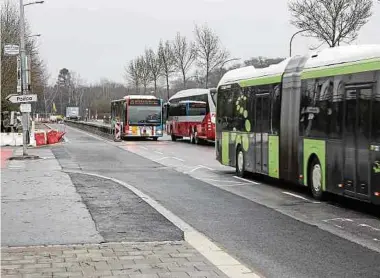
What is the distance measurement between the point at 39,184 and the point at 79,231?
6.56m

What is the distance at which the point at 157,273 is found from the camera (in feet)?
19.7

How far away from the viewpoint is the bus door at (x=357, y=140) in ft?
33.0

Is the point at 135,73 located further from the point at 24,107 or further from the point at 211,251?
the point at 211,251

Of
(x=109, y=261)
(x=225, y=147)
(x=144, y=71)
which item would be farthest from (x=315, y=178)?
(x=144, y=71)

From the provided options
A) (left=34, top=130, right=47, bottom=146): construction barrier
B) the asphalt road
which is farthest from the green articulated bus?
(left=34, top=130, right=47, bottom=146): construction barrier

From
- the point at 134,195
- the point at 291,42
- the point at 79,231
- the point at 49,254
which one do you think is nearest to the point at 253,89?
the point at 134,195

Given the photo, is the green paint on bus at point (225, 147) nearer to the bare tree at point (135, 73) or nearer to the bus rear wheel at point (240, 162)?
the bus rear wheel at point (240, 162)

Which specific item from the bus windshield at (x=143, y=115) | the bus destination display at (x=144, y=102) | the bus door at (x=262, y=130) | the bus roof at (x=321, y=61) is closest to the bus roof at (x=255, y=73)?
the bus roof at (x=321, y=61)

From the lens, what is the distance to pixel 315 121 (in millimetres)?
12180

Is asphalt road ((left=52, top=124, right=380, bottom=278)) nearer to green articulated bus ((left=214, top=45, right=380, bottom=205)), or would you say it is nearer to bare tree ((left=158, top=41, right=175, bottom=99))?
green articulated bus ((left=214, top=45, right=380, bottom=205))

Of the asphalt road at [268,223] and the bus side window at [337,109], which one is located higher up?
the bus side window at [337,109]

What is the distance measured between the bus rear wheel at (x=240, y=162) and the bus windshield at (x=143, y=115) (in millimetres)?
25173

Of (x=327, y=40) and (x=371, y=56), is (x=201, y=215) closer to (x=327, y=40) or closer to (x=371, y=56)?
(x=371, y=56)

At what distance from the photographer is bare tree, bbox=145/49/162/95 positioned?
74012mm
